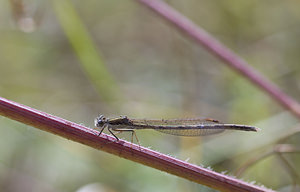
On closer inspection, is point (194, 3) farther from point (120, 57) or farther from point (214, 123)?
point (214, 123)

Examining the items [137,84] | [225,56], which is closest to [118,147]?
[225,56]

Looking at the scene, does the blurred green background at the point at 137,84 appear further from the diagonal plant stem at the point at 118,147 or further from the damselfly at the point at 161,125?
the diagonal plant stem at the point at 118,147

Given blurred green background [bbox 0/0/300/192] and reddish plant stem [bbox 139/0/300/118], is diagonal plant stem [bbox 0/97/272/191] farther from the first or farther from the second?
reddish plant stem [bbox 139/0/300/118]

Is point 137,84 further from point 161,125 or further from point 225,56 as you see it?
point 161,125

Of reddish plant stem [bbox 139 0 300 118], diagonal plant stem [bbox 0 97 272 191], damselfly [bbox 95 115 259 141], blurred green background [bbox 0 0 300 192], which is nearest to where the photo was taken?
diagonal plant stem [bbox 0 97 272 191]

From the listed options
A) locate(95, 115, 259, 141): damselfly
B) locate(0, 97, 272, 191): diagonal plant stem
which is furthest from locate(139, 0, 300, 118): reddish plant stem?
locate(0, 97, 272, 191): diagonal plant stem

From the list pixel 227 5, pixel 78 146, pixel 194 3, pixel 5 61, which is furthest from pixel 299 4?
pixel 5 61
